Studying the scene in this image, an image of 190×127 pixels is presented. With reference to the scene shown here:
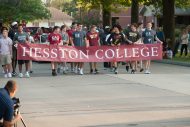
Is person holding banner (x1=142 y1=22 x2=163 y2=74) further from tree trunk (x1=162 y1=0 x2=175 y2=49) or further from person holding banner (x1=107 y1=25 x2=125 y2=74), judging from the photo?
tree trunk (x1=162 y1=0 x2=175 y2=49)

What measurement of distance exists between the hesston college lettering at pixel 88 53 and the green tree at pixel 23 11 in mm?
47604

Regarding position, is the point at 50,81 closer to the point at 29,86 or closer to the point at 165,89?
the point at 29,86

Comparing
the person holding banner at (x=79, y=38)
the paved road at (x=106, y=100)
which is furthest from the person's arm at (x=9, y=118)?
the person holding banner at (x=79, y=38)

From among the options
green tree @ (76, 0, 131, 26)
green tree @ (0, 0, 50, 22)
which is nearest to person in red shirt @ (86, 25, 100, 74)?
green tree @ (76, 0, 131, 26)

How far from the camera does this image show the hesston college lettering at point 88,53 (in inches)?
826

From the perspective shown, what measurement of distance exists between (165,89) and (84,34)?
238 inches

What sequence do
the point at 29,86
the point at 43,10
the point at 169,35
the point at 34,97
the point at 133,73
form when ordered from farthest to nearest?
the point at 43,10, the point at 169,35, the point at 133,73, the point at 29,86, the point at 34,97

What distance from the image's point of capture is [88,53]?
2162cm

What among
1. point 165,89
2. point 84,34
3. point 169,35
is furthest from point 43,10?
point 165,89

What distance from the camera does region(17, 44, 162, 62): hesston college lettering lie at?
2098 cm

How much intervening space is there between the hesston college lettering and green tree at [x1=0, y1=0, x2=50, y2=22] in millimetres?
47604

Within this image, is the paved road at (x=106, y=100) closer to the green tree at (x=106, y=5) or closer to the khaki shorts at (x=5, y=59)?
the khaki shorts at (x=5, y=59)

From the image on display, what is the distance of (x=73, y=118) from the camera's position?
1152 centimetres

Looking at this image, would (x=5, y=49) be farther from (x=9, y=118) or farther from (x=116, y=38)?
(x=9, y=118)
